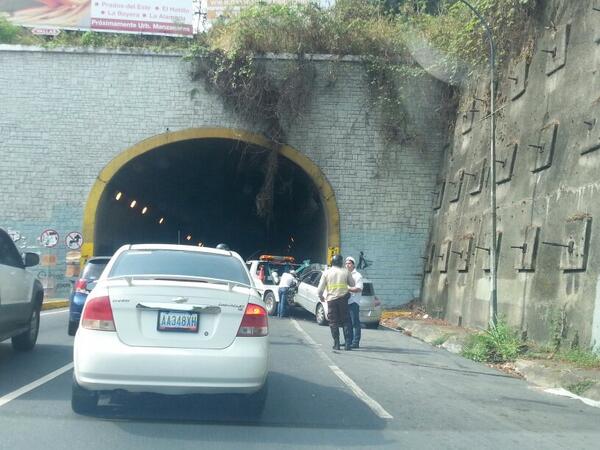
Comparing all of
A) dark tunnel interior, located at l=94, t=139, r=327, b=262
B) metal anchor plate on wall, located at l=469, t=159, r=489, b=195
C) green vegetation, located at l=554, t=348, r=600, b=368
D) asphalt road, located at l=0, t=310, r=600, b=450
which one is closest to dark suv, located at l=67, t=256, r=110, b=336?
asphalt road, located at l=0, t=310, r=600, b=450

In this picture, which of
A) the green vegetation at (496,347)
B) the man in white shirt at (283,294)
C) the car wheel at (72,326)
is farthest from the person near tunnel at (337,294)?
the man in white shirt at (283,294)

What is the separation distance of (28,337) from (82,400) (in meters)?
5.07

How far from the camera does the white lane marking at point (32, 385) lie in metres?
8.51

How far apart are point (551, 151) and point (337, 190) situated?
40.9 ft

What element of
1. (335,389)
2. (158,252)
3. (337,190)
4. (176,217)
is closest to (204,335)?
(158,252)

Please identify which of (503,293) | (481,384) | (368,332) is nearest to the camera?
(481,384)

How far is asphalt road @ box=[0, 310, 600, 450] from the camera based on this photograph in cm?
711

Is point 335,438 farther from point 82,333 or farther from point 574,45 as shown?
point 574,45

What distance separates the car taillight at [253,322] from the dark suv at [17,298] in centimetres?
438

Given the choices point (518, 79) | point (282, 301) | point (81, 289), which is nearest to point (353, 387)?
point (81, 289)

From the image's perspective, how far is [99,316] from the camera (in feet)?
23.8

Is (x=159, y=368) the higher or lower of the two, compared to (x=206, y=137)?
lower

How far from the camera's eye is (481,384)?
1155 centimetres

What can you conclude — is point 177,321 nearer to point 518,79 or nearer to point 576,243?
point 576,243
